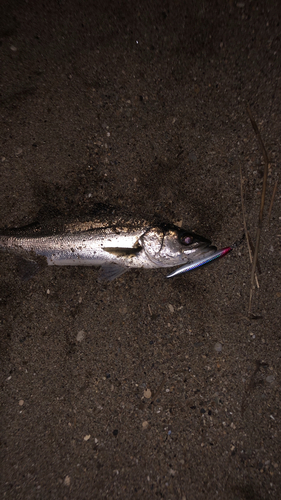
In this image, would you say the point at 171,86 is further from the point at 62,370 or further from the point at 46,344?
the point at 62,370

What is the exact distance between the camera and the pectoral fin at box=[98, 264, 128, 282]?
2553mm

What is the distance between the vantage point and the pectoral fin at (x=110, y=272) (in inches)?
101

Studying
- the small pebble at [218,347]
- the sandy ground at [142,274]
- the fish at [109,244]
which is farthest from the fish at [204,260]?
the small pebble at [218,347]

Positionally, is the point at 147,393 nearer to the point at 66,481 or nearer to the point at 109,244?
the point at 66,481

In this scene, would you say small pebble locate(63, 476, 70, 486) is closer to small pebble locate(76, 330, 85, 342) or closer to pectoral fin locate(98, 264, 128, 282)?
small pebble locate(76, 330, 85, 342)

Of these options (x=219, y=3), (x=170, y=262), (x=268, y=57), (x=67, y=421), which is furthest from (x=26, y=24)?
(x=67, y=421)

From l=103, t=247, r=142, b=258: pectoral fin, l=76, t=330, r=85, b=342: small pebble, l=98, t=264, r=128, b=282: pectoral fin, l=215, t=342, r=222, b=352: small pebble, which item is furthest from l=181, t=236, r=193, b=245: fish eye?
l=76, t=330, r=85, b=342: small pebble

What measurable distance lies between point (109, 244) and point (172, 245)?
72 centimetres

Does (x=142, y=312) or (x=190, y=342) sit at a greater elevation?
(x=142, y=312)

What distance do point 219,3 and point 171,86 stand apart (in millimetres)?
932

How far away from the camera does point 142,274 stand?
265 cm

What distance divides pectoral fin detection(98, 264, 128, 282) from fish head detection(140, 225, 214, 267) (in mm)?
364

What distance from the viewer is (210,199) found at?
8.46ft

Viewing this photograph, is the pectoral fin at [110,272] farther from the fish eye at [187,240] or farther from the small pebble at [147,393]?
the small pebble at [147,393]
